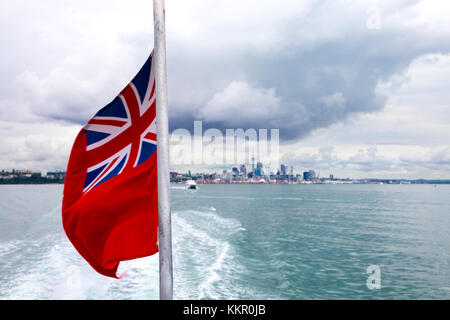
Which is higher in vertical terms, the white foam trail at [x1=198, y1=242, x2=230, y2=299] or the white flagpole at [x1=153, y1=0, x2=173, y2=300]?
the white flagpole at [x1=153, y1=0, x2=173, y2=300]

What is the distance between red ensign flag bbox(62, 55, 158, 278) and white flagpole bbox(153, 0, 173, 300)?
870 mm

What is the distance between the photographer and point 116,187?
4023 mm

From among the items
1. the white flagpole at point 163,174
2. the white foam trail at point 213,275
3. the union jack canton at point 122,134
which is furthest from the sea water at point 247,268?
the white flagpole at point 163,174

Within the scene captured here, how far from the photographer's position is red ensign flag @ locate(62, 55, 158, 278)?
13.1ft

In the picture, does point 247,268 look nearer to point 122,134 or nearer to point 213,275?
point 213,275

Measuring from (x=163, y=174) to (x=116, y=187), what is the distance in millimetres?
1286

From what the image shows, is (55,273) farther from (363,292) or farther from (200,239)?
(363,292)
